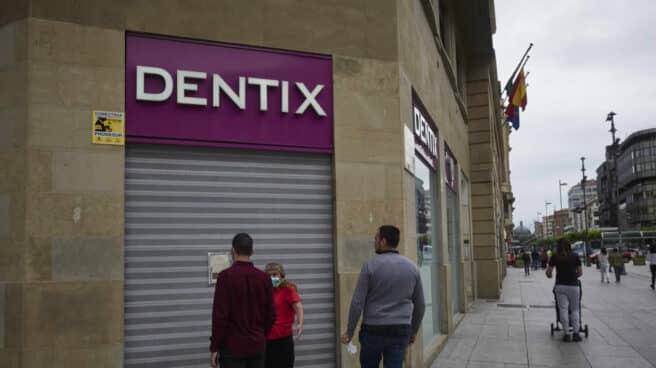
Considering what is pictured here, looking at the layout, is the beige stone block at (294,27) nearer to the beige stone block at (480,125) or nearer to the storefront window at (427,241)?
the storefront window at (427,241)

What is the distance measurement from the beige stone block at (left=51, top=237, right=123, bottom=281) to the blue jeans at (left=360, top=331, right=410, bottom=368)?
8.29 feet

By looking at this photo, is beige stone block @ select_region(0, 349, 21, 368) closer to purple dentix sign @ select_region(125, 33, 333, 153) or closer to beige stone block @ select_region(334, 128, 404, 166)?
purple dentix sign @ select_region(125, 33, 333, 153)

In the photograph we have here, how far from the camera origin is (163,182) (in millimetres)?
6293

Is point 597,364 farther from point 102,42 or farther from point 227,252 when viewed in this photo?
point 102,42

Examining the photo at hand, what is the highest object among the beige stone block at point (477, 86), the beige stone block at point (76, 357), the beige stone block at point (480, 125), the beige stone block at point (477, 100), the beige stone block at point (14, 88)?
the beige stone block at point (477, 86)

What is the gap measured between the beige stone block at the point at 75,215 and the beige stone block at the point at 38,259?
0.07m

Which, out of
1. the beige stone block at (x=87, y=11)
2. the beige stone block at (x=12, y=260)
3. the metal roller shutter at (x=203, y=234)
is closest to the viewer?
the beige stone block at (x=12, y=260)

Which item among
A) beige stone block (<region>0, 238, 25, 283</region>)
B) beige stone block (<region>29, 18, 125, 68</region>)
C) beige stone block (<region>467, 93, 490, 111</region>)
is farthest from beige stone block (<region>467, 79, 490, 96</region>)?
beige stone block (<region>0, 238, 25, 283</region>)

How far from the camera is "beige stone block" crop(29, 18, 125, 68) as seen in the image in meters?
5.82

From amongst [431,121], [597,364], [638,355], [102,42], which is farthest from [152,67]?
[638,355]

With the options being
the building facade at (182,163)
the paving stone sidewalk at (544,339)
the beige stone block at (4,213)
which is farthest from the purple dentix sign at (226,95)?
the paving stone sidewalk at (544,339)

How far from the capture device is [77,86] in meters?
5.94

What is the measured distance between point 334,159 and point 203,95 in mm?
1671

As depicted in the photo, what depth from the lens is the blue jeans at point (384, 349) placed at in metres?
4.94
